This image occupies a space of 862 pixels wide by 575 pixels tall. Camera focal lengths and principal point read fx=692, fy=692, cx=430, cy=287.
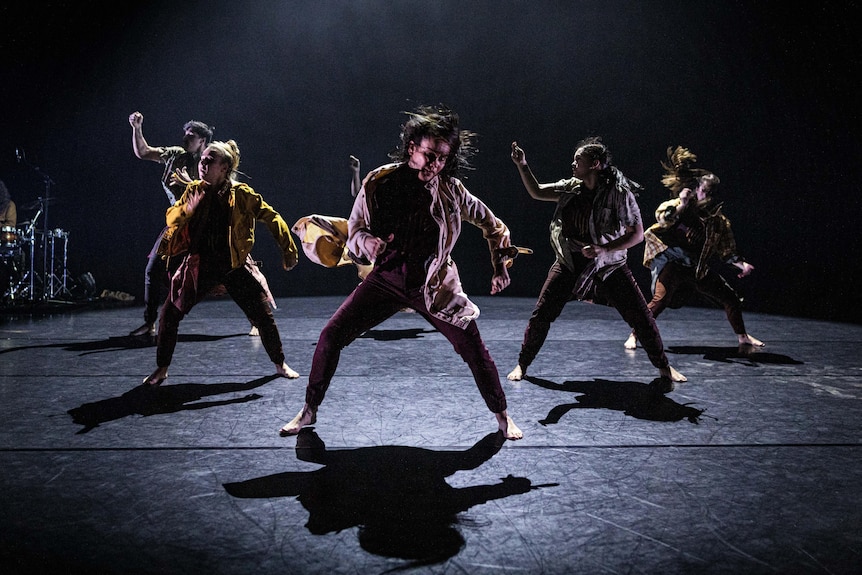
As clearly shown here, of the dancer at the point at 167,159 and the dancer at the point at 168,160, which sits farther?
the dancer at the point at 167,159

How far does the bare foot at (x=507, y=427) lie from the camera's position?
3.14 meters

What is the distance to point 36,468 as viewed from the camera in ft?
8.78

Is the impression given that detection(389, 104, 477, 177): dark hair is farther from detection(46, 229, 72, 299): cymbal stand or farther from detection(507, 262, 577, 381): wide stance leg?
detection(46, 229, 72, 299): cymbal stand

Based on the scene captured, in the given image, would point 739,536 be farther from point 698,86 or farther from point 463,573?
point 698,86

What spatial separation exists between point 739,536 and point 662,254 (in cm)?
393

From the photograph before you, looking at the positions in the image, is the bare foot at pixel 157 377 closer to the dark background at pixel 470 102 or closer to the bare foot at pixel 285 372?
the bare foot at pixel 285 372

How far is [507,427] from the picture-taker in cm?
318

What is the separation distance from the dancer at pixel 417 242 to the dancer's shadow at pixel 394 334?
330cm

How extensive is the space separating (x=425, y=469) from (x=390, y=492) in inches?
11.5

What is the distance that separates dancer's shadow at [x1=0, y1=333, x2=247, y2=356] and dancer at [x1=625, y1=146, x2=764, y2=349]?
12.4ft

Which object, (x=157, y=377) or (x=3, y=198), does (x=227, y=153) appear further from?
(x=3, y=198)

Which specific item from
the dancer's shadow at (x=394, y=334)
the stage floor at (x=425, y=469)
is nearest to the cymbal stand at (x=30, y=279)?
the stage floor at (x=425, y=469)

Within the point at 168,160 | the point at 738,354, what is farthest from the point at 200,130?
the point at 738,354

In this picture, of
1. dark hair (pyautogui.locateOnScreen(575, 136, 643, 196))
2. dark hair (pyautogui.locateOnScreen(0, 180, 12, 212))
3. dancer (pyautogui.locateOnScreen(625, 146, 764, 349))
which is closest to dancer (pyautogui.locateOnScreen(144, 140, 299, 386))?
dark hair (pyautogui.locateOnScreen(575, 136, 643, 196))
